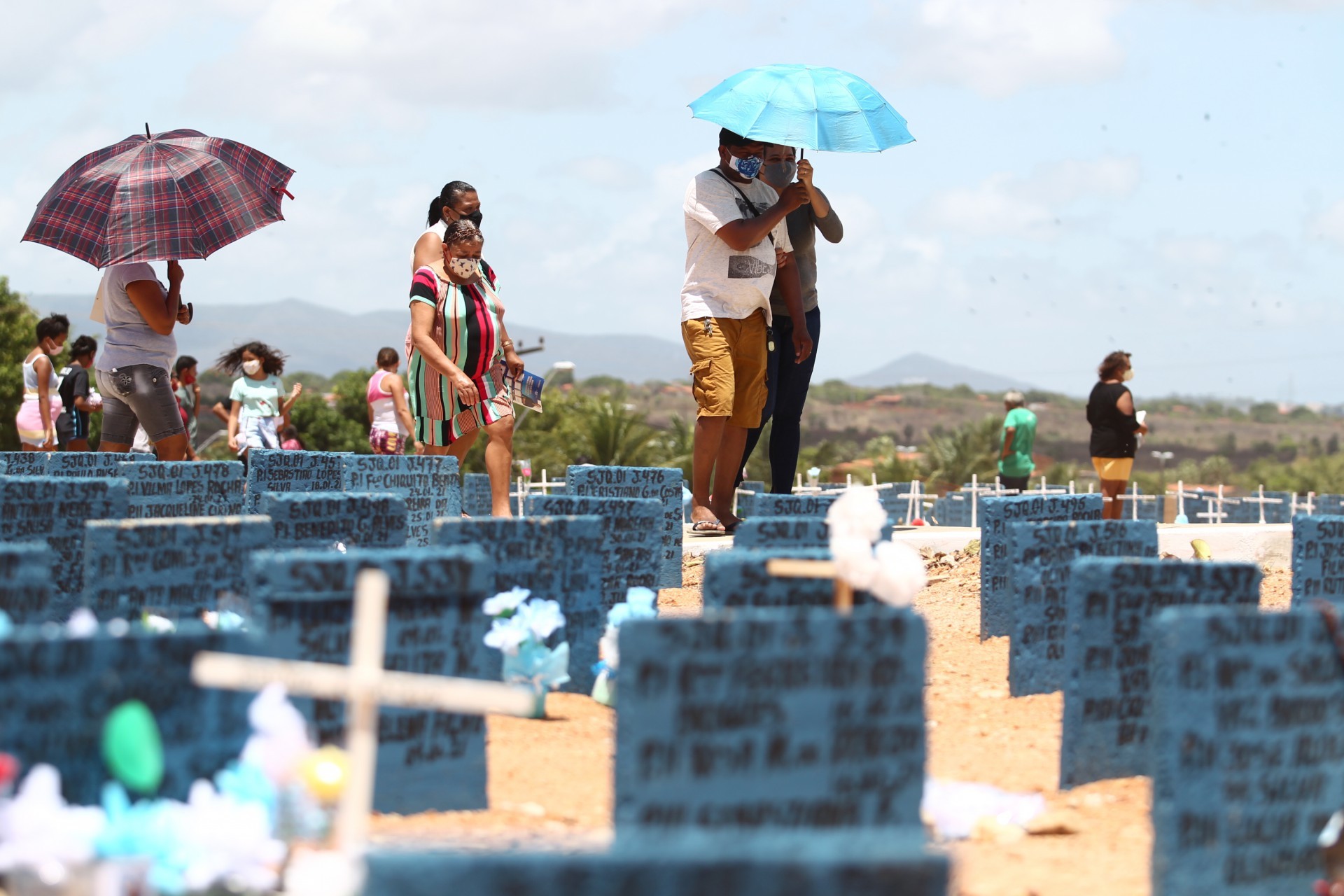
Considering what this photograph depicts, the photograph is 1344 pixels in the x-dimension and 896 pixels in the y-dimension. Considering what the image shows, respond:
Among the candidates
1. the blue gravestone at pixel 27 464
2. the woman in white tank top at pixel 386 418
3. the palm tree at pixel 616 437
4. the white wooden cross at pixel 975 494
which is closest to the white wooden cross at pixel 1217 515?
the white wooden cross at pixel 975 494

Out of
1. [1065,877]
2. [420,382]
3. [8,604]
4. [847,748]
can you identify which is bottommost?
[1065,877]

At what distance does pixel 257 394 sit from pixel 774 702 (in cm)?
1001

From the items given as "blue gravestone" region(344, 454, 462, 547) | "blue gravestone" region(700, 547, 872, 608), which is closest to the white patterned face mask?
"blue gravestone" region(344, 454, 462, 547)

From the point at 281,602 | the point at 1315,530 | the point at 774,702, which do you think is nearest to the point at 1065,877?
the point at 774,702

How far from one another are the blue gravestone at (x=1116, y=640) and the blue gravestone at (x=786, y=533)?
1.33 metres

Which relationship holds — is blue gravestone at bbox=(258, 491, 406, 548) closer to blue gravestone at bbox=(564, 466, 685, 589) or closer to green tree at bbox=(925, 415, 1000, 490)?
blue gravestone at bbox=(564, 466, 685, 589)

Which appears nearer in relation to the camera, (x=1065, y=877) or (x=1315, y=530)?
(x=1065, y=877)

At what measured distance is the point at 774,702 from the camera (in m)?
3.46

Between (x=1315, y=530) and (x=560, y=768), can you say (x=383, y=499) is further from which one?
(x=1315, y=530)

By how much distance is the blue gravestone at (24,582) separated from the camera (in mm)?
4027

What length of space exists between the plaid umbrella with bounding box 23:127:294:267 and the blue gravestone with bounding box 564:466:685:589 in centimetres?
224

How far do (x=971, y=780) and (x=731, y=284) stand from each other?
409 centimetres

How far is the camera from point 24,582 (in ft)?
13.3

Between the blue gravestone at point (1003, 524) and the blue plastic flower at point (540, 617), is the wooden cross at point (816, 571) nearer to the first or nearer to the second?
the blue plastic flower at point (540, 617)
